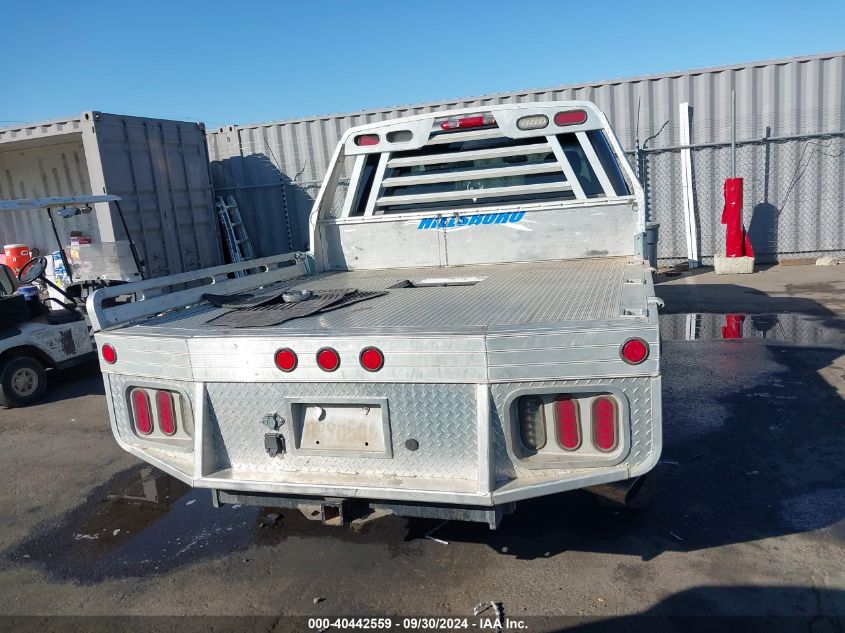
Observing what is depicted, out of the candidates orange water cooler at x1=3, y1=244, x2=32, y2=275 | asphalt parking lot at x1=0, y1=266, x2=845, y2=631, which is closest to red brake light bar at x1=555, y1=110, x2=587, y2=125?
asphalt parking lot at x1=0, y1=266, x2=845, y2=631

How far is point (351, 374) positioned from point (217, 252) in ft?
38.3

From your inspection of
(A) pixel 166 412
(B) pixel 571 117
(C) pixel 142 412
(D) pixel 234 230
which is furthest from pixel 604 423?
(D) pixel 234 230

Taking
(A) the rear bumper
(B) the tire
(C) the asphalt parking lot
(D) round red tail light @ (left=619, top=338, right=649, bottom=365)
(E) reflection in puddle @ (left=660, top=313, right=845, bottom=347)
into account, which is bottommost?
(E) reflection in puddle @ (left=660, top=313, right=845, bottom=347)

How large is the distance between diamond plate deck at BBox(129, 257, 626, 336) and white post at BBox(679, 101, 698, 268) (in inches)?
321

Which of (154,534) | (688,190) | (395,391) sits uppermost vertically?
(688,190)

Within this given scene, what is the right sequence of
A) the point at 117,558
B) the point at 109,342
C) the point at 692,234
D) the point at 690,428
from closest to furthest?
the point at 109,342 → the point at 117,558 → the point at 690,428 → the point at 692,234

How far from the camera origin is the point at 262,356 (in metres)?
3.06

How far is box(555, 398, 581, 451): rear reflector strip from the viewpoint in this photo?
284 centimetres

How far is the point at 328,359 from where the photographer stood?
2.96 meters

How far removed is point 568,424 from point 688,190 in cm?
1079

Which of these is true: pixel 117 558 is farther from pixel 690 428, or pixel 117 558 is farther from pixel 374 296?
pixel 690 428

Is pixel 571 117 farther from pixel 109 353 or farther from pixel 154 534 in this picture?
pixel 154 534

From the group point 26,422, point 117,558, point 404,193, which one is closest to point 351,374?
point 117,558

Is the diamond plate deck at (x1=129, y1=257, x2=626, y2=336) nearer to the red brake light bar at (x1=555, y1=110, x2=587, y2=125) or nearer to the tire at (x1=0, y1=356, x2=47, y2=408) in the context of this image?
the red brake light bar at (x1=555, y1=110, x2=587, y2=125)
